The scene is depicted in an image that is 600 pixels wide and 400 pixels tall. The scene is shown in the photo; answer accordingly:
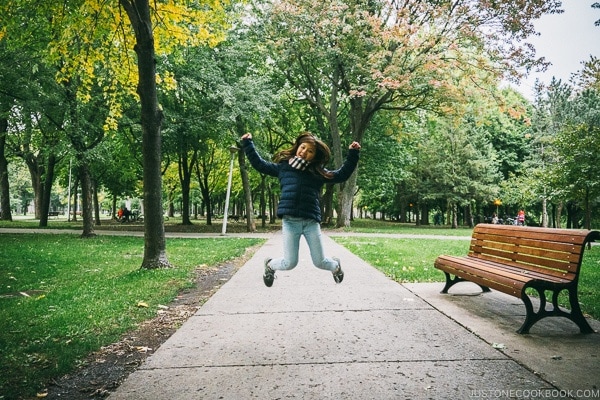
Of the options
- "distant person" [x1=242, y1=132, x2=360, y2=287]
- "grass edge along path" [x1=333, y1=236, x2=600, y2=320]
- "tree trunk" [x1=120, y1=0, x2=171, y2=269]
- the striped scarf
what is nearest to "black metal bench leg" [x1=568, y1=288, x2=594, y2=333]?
"grass edge along path" [x1=333, y1=236, x2=600, y2=320]

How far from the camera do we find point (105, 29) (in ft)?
32.1

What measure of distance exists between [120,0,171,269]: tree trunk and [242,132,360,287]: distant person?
170 inches

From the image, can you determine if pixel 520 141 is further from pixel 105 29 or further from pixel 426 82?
pixel 105 29

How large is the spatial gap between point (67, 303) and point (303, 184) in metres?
3.73

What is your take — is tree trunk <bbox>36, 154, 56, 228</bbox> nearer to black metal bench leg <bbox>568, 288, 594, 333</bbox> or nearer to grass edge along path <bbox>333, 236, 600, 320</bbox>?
grass edge along path <bbox>333, 236, 600, 320</bbox>

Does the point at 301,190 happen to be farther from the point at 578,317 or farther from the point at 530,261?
the point at 578,317

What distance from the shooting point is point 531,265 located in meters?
5.02

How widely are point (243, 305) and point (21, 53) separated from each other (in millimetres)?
14243

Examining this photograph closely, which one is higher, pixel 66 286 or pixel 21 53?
pixel 21 53

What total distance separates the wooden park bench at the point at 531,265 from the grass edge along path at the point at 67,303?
416 cm

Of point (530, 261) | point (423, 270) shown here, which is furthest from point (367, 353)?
point (423, 270)

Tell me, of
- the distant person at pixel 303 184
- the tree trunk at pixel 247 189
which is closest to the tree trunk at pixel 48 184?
the tree trunk at pixel 247 189

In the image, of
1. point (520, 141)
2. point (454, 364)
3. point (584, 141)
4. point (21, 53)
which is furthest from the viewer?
point (520, 141)

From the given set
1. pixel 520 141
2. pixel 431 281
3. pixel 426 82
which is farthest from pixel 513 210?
pixel 431 281
